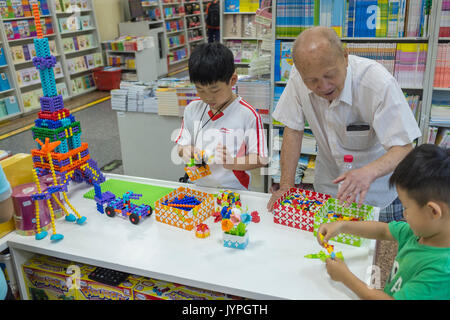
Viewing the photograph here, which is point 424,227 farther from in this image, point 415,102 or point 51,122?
point 415,102

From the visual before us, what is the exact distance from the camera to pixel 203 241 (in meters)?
1.55

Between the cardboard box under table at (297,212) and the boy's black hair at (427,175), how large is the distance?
0.50 metres

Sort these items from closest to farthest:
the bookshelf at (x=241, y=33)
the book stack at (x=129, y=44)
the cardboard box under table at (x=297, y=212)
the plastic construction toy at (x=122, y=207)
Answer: the cardboard box under table at (x=297, y=212)
the plastic construction toy at (x=122, y=207)
the bookshelf at (x=241, y=33)
the book stack at (x=129, y=44)

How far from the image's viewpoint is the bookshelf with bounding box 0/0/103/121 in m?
6.41

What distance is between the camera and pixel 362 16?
127 inches

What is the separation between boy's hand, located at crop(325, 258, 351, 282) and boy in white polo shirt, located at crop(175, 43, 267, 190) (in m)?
0.74

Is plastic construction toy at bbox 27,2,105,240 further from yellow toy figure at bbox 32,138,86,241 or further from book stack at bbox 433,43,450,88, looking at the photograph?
book stack at bbox 433,43,450,88

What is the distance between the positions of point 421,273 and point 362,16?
263 centimetres

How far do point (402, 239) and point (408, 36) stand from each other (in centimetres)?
241

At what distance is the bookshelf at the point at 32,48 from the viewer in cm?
641

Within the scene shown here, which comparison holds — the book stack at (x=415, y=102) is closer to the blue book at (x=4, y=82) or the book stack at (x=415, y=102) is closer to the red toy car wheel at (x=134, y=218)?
the red toy car wheel at (x=134, y=218)

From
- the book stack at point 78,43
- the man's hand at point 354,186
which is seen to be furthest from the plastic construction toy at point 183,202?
the book stack at point 78,43
